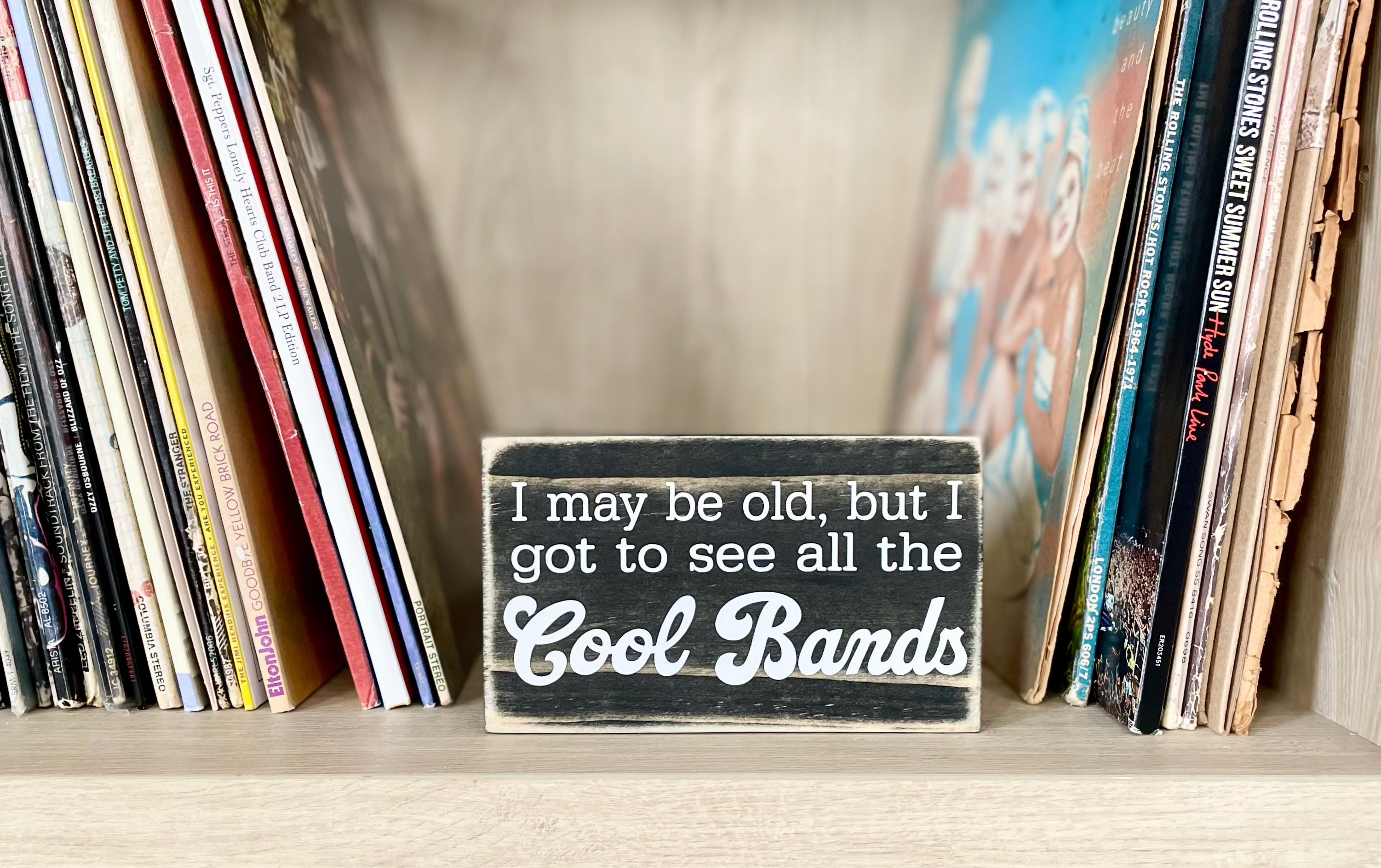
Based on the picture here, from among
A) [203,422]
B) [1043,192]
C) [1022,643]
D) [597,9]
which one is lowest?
[1022,643]

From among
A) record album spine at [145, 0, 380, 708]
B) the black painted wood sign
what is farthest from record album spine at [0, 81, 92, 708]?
the black painted wood sign

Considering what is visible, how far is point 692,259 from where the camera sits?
965 mm

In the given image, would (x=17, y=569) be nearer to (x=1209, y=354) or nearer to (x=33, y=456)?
(x=33, y=456)

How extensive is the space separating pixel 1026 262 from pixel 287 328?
22.3 inches

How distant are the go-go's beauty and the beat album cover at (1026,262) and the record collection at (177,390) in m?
0.44

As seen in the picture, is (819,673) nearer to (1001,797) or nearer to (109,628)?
(1001,797)

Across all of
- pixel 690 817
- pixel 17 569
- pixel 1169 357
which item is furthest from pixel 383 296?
pixel 1169 357

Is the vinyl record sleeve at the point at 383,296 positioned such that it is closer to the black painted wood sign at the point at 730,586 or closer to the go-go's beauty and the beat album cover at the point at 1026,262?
the black painted wood sign at the point at 730,586

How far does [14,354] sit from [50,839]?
11.8 inches

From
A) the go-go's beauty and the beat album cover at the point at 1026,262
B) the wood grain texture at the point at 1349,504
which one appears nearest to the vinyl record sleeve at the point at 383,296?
the go-go's beauty and the beat album cover at the point at 1026,262

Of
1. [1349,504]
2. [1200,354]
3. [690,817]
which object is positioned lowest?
[690,817]

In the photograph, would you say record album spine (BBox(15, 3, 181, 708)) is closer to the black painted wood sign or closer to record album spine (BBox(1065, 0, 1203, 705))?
the black painted wood sign

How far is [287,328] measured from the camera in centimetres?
58

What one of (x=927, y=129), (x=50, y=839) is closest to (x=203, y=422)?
(x=50, y=839)
